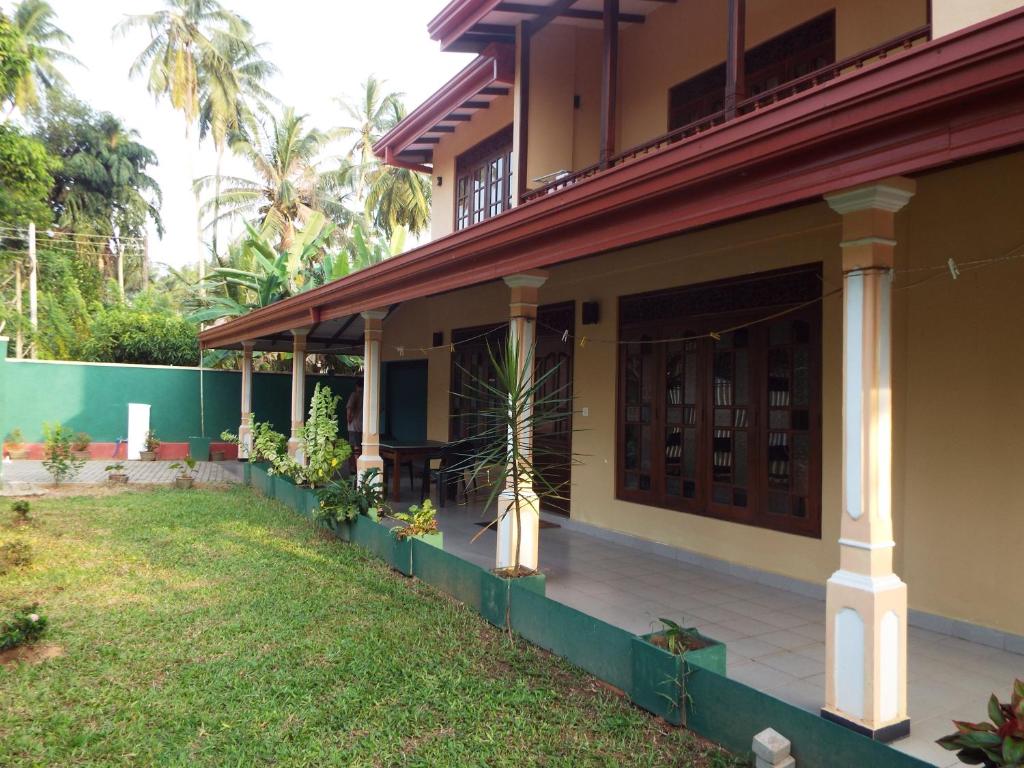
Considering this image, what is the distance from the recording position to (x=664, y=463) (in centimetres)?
Answer: 735

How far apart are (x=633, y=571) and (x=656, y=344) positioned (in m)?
2.34

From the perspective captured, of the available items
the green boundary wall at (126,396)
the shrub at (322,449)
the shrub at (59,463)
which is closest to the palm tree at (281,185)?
the green boundary wall at (126,396)

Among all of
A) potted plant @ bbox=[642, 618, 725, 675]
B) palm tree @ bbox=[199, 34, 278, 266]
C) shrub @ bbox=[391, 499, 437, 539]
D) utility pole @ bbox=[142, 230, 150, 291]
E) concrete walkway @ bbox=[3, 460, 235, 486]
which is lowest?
concrete walkway @ bbox=[3, 460, 235, 486]

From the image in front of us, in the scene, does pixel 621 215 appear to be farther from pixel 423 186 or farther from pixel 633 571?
pixel 423 186

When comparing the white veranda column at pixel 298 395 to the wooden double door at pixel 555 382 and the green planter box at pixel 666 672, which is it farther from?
the green planter box at pixel 666 672

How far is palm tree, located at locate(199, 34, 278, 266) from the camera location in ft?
101

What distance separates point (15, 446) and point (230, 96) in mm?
20247

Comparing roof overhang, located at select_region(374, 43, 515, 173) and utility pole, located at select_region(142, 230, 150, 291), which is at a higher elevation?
utility pole, located at select_region(142, 230, 150, 291)

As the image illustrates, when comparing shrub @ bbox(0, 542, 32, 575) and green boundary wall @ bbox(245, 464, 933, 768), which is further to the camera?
shrub @ bbox(0, 542, 32, 575)

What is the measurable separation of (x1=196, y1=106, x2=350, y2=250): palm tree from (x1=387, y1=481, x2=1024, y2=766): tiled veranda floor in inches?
925

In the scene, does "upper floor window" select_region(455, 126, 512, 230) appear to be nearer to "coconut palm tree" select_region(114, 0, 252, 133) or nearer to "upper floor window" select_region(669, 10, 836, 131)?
"upper floor window" select_region(669, 10, 836, 131)

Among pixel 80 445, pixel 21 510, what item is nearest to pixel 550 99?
pixel 21 510

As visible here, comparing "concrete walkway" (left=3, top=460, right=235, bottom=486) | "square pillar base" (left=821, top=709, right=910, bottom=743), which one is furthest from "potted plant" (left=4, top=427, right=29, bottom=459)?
"square pillar base" (left=821, top=709, right=910, bottom=743)

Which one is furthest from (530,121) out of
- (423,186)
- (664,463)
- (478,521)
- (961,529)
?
(423,186)
